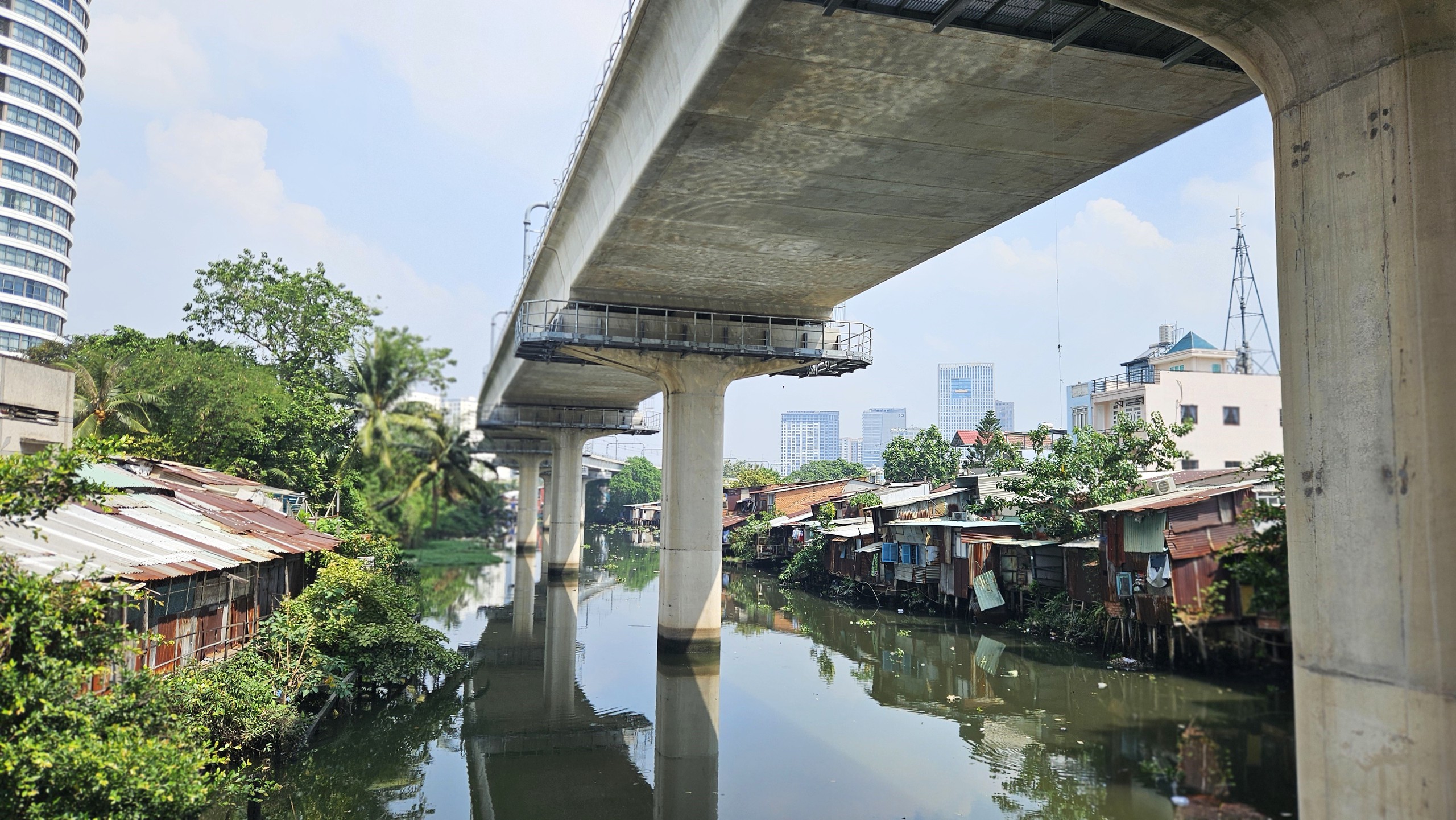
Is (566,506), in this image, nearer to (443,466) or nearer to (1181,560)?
(443,466)

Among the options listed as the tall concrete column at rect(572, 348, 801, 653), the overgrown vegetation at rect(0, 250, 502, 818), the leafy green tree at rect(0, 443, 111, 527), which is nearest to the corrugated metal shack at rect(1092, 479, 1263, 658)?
the tall concrete column at rect(572, 348, 801, 653)

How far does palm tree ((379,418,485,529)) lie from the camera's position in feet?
161

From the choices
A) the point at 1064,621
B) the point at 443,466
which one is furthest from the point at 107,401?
the point at 1064,621

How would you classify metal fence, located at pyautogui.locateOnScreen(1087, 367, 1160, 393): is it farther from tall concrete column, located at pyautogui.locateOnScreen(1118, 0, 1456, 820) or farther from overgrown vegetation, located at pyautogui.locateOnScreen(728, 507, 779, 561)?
tall concrete column, located at pyautogui.locateOnScreen(1118, 0, 1456, 820)

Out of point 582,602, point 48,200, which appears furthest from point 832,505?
point 48,200

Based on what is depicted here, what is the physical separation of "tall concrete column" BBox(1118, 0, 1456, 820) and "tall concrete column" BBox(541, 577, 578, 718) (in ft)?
47.7

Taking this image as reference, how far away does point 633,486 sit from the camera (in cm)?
9512

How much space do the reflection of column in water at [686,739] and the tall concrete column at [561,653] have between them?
203 centimetres

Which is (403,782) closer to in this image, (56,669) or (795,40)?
(56,669)

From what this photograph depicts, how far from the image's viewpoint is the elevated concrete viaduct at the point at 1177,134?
6176 millimetres

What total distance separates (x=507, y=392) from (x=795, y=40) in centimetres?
3370

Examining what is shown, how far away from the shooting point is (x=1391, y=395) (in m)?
6.30

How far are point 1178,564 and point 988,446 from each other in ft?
103

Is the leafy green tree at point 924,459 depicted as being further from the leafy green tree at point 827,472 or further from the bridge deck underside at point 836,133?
the bridge deck underside at point 836,133
